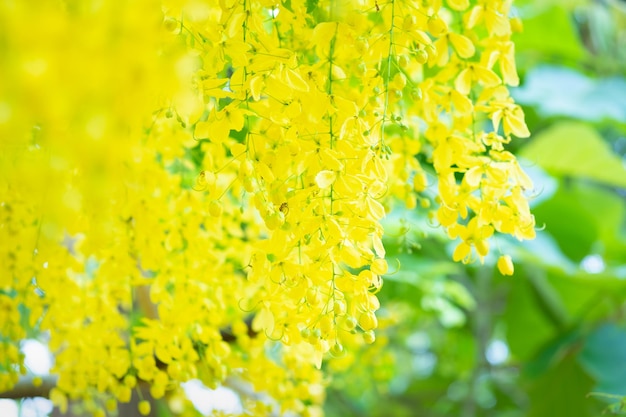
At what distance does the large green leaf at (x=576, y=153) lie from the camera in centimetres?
162

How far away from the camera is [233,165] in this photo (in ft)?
2.77

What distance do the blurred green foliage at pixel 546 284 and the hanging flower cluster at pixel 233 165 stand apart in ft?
1.80

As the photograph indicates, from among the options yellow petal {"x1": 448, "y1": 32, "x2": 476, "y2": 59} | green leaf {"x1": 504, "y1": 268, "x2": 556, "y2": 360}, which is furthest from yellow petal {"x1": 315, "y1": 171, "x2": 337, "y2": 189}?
green leaf {"x1": 504, "y1": 268, "x2": 556, "y2": 360}

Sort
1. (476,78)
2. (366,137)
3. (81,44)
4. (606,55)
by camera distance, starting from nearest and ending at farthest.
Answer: (81,44) < (366,137) < (476,78) < (606,55)

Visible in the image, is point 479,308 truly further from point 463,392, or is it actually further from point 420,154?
point 420,154

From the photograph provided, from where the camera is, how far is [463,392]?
2.19 metres

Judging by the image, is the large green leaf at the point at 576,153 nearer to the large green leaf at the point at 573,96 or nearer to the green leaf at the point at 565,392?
the large green leaf at the point at 573,96

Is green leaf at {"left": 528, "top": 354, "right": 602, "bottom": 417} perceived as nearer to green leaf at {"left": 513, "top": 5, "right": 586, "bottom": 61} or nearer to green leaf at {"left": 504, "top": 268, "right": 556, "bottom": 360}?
green leaf at {"left": 504, "top": 268, "right": 556, "bottom": 360}

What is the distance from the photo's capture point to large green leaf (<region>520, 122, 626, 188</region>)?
1623 millimetres

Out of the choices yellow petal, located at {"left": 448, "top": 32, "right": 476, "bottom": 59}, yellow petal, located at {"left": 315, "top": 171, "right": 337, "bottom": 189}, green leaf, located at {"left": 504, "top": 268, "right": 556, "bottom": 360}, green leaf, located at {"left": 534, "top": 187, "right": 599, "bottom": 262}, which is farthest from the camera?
green leaf, located at {"left": 504, "top": 268, "right": 556, "bottom": 360}

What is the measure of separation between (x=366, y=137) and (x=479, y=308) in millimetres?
1300

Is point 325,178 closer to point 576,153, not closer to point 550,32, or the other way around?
point 576,153

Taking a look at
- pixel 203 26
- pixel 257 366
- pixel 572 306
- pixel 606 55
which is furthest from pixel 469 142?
pixel 606 55

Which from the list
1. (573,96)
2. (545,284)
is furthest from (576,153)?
(545,284)
